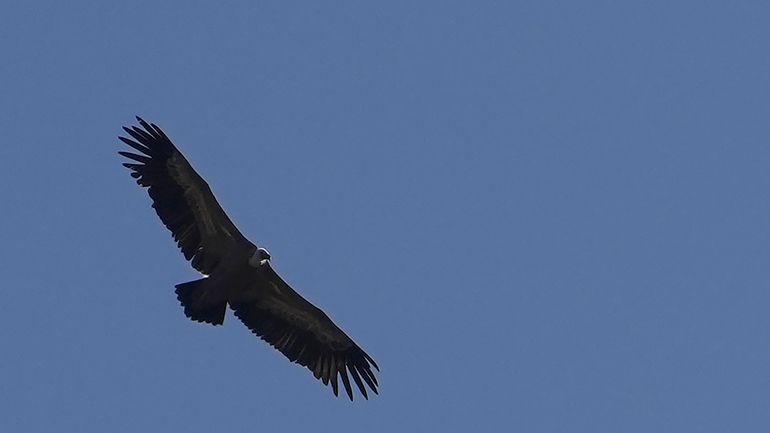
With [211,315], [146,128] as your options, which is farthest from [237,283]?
[146,128]

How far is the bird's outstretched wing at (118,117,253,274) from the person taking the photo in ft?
104

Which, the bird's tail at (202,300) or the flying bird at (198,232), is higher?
the flying bird at (198,232)

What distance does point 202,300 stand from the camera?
31656 millimetres

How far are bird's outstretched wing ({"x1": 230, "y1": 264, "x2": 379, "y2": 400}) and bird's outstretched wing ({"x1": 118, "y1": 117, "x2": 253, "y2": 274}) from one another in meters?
1.27

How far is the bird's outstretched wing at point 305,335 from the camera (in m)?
32.8

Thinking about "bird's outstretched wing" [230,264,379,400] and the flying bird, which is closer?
the flying bird

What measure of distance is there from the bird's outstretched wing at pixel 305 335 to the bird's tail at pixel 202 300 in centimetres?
88

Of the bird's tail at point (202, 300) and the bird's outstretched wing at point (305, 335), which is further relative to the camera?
the bird's outstretched wing at point (305, 335)

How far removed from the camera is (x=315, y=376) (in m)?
33.2

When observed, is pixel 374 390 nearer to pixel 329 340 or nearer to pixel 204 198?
pixel 329 340

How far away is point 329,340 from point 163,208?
3.91 metres

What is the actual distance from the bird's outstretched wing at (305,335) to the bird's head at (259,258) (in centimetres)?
91

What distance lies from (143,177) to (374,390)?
567 centimetres

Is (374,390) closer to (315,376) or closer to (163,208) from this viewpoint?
(315,376)
